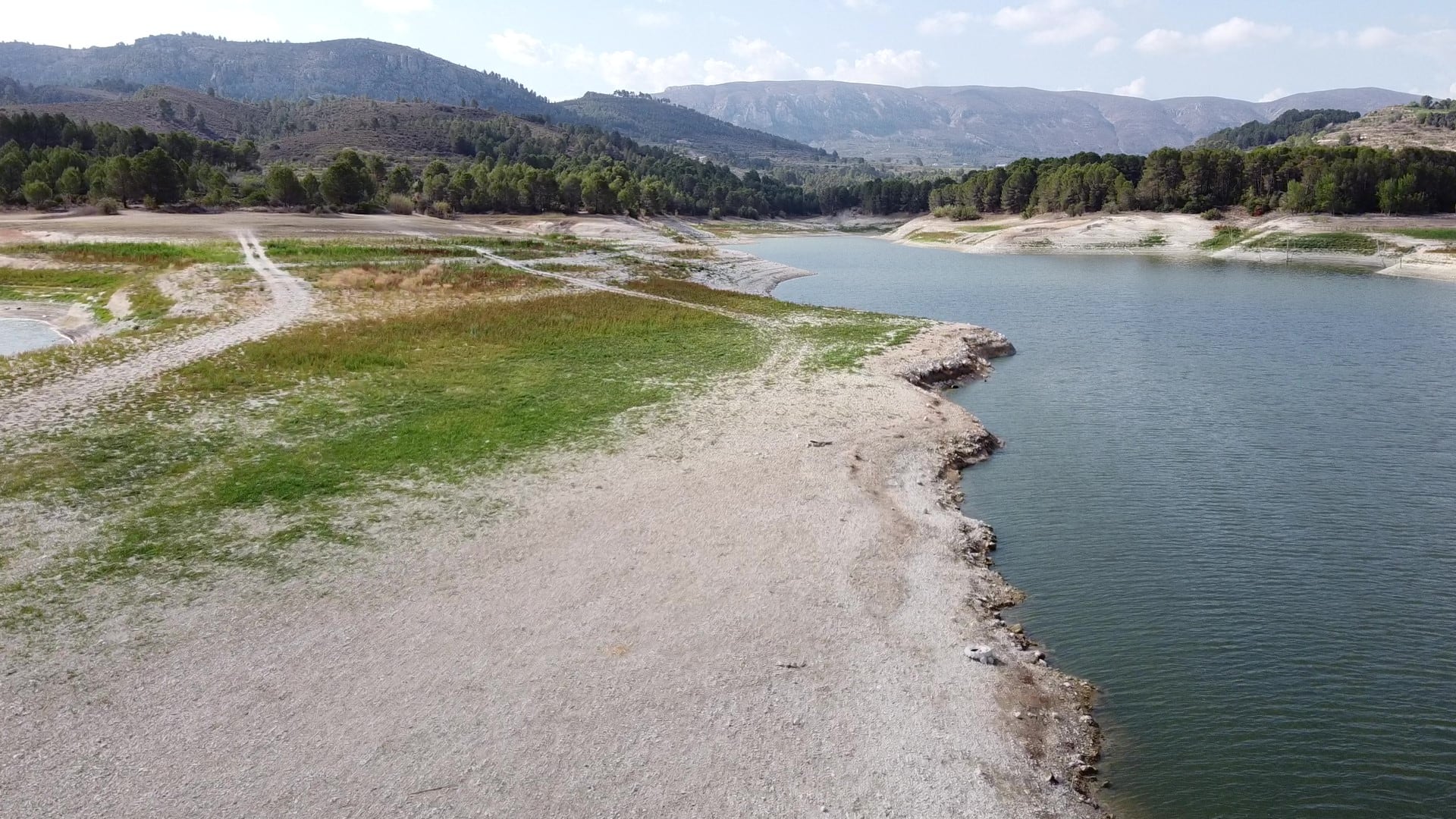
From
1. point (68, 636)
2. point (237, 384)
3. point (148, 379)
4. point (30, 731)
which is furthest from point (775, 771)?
point (148, 379)

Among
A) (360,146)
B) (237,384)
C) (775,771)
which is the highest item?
(360,146)

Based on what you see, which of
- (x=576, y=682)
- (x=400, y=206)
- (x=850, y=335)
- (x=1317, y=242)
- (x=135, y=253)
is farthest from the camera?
(x=400, y=206)

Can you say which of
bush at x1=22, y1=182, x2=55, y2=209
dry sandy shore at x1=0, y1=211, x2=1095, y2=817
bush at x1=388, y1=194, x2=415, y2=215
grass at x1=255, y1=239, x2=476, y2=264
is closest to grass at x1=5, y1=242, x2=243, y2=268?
grass at x1=255, y1=239, x2=476, y2=264

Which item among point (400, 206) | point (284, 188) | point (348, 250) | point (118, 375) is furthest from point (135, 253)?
point (400, 206)

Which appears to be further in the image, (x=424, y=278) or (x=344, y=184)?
(x=344, y=184)

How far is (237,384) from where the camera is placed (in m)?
28.0

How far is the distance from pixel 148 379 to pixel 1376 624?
32.3 meters

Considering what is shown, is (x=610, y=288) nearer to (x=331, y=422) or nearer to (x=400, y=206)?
(x=331, y=422)

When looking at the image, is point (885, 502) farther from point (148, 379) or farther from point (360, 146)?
point (360, 146)

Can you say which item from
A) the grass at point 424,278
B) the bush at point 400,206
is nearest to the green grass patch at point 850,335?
the grass at point 424,278

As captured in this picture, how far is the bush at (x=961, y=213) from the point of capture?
148 meters

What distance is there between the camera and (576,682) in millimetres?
13117

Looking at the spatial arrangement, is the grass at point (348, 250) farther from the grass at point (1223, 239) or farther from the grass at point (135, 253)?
the grass at point (1223, 239)

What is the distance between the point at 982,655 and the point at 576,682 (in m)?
6.47
